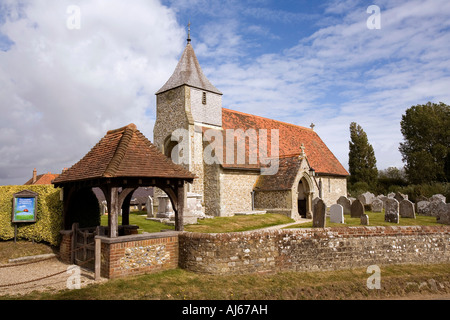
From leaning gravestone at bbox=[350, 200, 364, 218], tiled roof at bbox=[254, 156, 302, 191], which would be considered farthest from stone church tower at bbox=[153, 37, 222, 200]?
leaning gravestone at bbox=[350, 200, 364, 218]

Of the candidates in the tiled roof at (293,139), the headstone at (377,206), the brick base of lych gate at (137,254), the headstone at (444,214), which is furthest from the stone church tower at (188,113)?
the headstone at (444,214)

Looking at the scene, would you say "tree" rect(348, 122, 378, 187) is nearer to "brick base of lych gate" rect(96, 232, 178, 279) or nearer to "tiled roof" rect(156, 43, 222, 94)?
"tiled roof" rect(156, 43, 222, 94)

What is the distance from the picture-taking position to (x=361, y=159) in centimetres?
4238

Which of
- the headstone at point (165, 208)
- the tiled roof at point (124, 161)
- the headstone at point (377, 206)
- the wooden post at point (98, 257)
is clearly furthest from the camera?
the headstone at point (377, 206)

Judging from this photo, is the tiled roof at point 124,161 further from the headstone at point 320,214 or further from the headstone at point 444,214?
the headstone at point 444,214

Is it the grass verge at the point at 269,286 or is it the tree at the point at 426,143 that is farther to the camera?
the tree at the point at 426,143

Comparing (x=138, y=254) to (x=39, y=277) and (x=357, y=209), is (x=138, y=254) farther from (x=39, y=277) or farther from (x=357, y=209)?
(x=357, y=209)

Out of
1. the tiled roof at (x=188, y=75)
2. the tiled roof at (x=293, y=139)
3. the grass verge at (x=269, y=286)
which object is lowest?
the grass verge at (x=269, y=286)

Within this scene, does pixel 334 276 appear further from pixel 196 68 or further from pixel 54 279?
pixel 196 68

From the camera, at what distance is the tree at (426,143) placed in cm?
3881

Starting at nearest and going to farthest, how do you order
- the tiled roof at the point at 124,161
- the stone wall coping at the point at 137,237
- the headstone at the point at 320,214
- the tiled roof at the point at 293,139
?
the stone wall coping at the point at 137,237, the tiled roof at the point at 124,161, the headstone at the point at 320,214, the tiled roof at the point at 293,139

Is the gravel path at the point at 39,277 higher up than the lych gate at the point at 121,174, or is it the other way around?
the lych gate at the point at 121,174

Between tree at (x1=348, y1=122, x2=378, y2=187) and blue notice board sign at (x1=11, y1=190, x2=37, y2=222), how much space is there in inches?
1543
